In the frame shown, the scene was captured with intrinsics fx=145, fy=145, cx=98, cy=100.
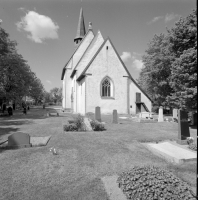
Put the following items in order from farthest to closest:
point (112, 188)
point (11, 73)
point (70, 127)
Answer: point (11, 73) → point (70, 127) → point (112, 188)

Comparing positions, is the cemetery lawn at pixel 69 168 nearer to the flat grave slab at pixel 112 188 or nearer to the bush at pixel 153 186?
the flat grave slab at pixel 112 188

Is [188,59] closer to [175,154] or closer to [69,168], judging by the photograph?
[175,154]

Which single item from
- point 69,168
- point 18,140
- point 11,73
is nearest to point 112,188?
point 69,168

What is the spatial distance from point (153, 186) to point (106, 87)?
22239 mm

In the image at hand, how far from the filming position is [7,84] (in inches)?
1045

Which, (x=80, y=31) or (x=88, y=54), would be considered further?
(x=80, y=31)

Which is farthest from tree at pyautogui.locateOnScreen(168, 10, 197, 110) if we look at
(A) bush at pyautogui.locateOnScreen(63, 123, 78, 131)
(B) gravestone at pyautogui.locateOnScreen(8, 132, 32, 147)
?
(A) bush at pyautogui.locateOnScreen(63, 123, 78, 131)

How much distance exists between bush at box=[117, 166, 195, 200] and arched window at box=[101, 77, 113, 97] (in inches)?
837

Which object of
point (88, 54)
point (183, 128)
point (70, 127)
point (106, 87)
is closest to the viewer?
point (183, 128)

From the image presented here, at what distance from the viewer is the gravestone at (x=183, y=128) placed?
781 centimetres

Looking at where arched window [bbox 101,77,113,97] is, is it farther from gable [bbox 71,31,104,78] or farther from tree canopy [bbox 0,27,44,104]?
tree canopy [bbox 0,27,44,104]

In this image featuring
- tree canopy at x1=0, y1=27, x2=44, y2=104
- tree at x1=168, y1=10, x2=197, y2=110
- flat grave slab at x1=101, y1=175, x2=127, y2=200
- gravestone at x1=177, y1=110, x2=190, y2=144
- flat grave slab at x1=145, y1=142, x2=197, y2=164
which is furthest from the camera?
tree canopy at x1=0, y1=27, x2=44, y2=104

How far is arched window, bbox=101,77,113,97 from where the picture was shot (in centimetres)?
2448

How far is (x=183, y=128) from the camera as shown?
8000 millimetres
